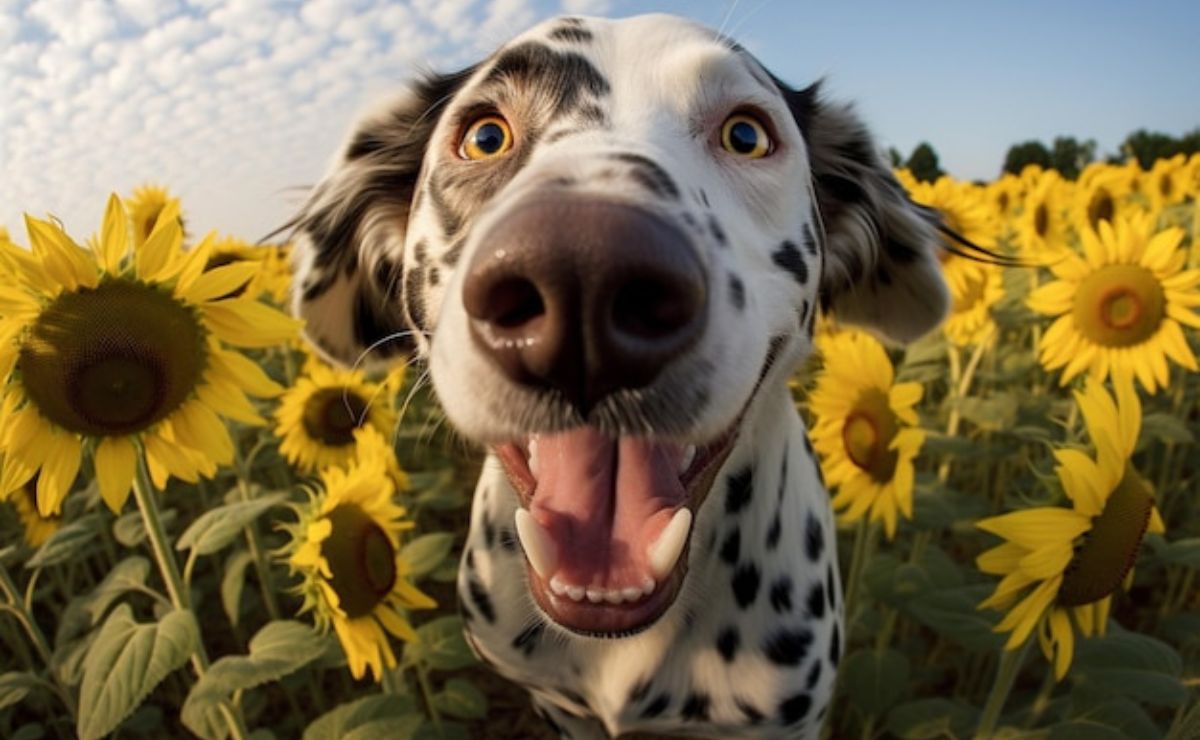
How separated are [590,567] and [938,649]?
2.69 meters

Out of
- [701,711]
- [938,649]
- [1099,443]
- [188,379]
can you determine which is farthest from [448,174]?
[938,649]

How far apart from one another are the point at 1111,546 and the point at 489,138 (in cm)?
177

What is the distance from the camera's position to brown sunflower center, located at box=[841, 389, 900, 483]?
256cm

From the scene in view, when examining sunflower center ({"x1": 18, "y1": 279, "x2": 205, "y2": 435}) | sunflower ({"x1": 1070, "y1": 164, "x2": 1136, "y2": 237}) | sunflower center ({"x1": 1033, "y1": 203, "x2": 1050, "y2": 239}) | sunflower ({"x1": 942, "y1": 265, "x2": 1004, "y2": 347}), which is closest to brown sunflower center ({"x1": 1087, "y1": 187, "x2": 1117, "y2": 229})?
sunflower ({"x1": 1070, "y1": 164, "x2": 1136, "y2": 237})

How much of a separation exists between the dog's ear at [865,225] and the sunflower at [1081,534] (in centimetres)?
70

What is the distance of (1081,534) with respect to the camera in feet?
5.85

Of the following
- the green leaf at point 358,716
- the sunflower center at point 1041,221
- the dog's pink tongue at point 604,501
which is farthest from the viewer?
the sunflower center at point 1041,221

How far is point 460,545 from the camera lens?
15.8 feet

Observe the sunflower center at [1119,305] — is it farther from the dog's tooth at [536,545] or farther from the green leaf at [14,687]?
the green leaf at [14,687]

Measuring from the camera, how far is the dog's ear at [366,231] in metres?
2.30

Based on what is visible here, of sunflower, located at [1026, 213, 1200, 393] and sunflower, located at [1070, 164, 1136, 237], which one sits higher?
sunflower, located at [1070, 164, 1136, 237]

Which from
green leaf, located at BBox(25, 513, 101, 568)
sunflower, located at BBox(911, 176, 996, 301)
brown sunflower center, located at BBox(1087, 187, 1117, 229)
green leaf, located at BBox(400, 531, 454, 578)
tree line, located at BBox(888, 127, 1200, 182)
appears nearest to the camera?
green leaf, located at BBox(25, 513, 101, 568)

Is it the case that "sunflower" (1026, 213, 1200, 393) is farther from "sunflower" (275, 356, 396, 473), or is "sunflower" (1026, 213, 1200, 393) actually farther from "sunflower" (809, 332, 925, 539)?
"sunflower" (275, 356, 396, 473)

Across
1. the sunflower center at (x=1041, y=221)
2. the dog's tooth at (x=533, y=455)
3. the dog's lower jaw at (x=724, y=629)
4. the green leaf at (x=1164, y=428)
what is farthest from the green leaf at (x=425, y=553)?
the sunflower center at (x=1041, y=221)
